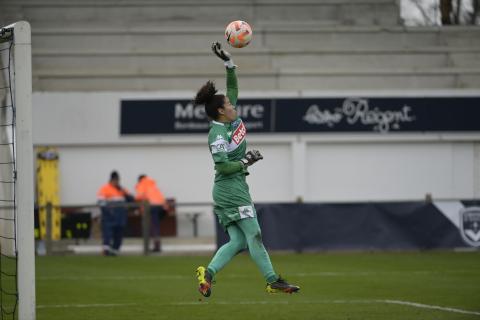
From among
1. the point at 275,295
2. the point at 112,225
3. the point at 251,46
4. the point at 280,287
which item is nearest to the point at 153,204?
the point at 112,225

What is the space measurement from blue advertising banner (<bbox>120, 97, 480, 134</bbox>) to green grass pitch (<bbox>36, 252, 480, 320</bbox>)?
8084 millimetres

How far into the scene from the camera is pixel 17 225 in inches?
374

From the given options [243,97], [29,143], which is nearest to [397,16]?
[243,97]

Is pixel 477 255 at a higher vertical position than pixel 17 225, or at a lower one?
lower

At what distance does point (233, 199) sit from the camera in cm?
1022

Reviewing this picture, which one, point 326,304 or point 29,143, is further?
point 326,304

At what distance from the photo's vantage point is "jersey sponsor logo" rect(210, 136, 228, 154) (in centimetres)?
1002

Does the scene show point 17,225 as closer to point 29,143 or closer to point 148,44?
point 29,143

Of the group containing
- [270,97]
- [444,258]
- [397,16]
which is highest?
[397,16]

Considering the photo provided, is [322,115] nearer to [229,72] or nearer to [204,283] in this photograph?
[229,72]

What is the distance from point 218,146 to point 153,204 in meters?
15.6

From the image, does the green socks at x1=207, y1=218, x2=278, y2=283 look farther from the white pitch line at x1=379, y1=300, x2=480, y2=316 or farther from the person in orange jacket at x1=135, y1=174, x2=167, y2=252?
the person in orange jacket at x1=135, y1=174, x2=167, y2=252

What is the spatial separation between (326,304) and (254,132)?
18.1 m

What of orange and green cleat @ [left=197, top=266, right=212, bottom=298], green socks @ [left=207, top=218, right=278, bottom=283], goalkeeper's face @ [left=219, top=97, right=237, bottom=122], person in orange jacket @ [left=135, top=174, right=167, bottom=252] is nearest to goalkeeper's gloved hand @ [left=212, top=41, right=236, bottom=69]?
goalkeeper's face @ [left=219, top=97, right=237, bottom=122]
